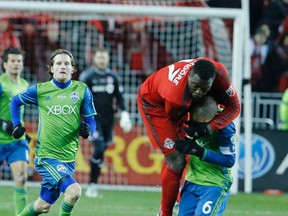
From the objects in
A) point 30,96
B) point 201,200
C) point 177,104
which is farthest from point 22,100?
point 201,200

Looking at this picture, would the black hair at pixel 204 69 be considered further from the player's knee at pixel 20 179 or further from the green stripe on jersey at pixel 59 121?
the player's knee at pixel 20 179

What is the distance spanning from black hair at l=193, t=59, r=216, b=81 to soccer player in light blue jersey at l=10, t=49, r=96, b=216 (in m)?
1.78

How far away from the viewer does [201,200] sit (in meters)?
7.72

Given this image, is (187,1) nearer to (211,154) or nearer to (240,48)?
(240,48)

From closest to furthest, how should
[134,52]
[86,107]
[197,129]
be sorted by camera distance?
[197,129] → [86,107] → [134,52]

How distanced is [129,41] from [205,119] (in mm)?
9350

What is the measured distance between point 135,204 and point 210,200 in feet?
17.3

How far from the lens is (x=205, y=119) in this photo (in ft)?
25.0

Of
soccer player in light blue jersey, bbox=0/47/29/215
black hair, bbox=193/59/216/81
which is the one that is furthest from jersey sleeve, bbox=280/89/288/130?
black hair, bbox=193/59/216/81

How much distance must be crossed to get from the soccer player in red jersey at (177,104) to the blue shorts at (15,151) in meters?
2.89

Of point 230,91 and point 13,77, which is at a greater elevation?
point 230,91

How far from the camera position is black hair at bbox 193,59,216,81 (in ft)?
24.2

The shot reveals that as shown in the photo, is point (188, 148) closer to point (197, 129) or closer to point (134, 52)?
point (197, 129)

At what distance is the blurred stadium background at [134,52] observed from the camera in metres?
15.3
